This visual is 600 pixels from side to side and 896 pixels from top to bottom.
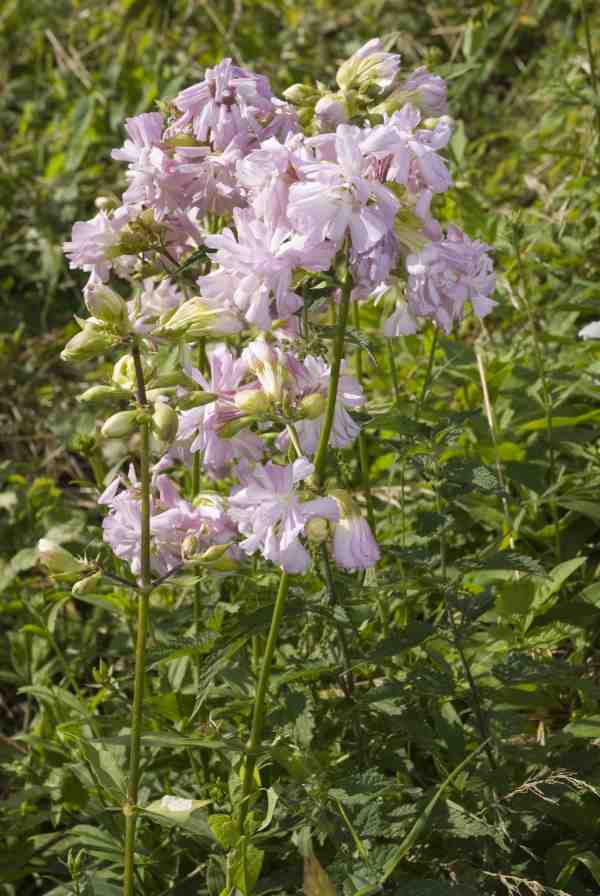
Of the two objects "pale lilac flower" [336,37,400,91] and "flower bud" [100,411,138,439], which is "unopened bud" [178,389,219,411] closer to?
"flower bud" [100,411,138,439]

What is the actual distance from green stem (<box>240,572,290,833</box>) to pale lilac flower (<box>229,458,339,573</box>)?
0.24 feet

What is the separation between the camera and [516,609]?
1.85m

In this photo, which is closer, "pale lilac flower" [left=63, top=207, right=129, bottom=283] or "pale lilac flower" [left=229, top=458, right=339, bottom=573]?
"pale lilac flower" [left=229, top=458, right=339, bottom=573]

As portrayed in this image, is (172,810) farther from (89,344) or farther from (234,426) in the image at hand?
(89,344)

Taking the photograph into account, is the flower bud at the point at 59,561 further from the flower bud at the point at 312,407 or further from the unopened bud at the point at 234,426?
the flower bud at the point at 312,407

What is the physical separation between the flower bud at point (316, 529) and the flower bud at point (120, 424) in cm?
26

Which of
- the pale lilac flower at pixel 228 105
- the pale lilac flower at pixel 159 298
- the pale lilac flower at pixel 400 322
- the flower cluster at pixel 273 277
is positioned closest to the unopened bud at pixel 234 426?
the flower cluster at pixel 273 277

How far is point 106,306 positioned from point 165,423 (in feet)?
0.57

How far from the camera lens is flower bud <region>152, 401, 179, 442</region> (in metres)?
1.33

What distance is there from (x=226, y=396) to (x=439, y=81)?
59 cm

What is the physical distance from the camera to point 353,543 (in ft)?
4.45

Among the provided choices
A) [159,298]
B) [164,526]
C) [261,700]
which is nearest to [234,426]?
[164,526]

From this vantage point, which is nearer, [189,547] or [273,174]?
[273,174]

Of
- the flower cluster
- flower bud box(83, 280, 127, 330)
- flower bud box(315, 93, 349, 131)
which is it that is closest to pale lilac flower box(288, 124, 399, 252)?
the flower cluster
